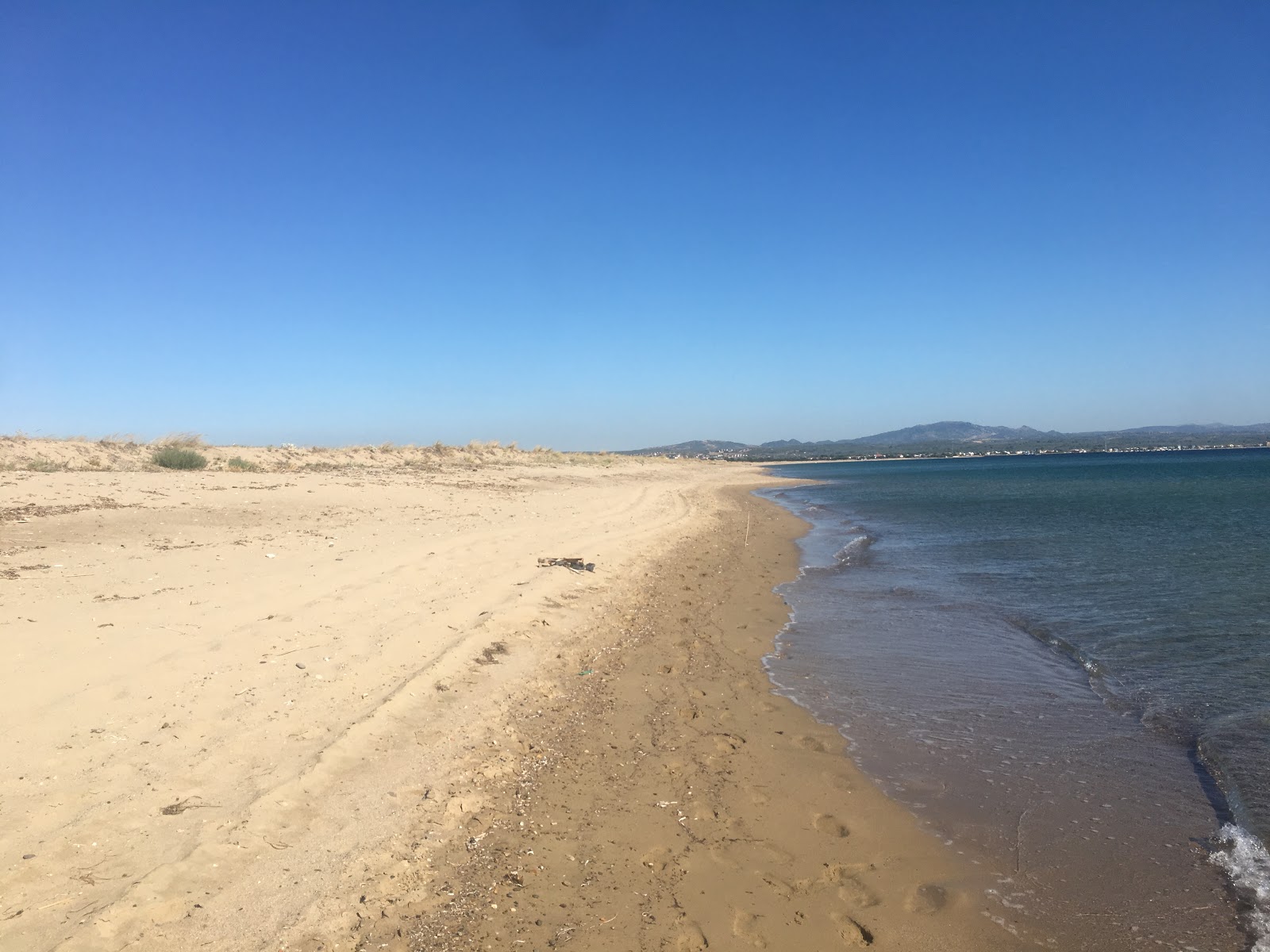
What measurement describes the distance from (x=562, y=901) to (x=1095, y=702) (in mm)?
6006

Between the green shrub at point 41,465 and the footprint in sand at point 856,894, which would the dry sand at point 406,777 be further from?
the green shrub at point 41,465

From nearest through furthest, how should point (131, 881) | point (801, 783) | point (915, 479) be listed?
point (131, 881)
point (801, 783)
point (915, 479)

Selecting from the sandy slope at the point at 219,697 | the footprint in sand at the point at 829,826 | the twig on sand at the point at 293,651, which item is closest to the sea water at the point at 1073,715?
the footprint in sand at the point at 829,826

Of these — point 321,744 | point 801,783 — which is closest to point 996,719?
point 801,783

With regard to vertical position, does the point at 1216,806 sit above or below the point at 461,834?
below

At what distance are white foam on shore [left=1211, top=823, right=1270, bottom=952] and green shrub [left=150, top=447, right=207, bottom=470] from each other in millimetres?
24757

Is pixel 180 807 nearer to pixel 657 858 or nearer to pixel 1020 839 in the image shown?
pixel 657 858

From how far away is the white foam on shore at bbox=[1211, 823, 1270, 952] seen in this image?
12.5 feet

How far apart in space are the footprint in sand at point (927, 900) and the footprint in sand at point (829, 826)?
0.63 m

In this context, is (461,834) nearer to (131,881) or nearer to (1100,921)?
(131,881)

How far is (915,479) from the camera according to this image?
2277 inches

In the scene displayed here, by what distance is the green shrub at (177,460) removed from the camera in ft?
72.6

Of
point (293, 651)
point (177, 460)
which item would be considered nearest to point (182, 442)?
point (177, 460)

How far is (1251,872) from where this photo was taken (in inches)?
169
